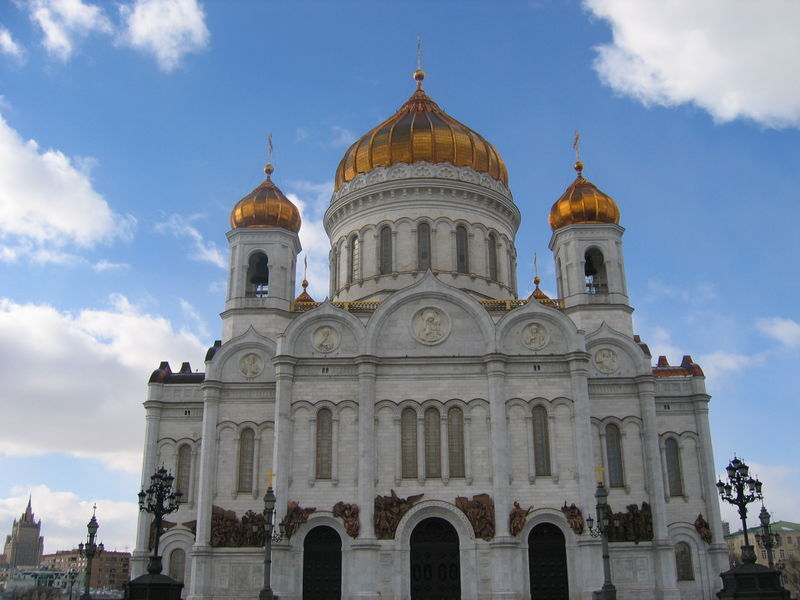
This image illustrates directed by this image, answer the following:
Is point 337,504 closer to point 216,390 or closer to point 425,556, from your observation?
point 425,556

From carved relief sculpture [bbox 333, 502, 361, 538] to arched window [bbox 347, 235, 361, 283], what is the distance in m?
10.9

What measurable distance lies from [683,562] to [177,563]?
18.1 meters

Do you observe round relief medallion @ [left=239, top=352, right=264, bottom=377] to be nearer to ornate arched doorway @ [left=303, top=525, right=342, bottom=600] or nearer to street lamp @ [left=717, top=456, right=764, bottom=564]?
ornate arched doorway @ [left=303, top=525, right=342, bottom=600]

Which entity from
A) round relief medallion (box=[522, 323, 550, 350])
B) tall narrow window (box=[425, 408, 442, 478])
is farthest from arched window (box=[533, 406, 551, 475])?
tall narrow window (box=[425, 408, 442, 478])

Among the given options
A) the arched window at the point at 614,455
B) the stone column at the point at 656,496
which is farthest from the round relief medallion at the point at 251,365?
the stone column at the point at 656,496

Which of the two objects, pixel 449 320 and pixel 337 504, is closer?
pixel 337 504

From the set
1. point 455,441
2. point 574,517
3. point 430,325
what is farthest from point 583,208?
point 574,517

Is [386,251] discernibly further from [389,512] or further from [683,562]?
[683,562]

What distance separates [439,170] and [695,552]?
1801 centimetres

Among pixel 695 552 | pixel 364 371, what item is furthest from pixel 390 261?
pixel 695 552

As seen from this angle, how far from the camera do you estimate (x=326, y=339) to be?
1168 inches

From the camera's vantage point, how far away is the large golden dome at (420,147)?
35.3 m

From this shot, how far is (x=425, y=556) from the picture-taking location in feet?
89.2

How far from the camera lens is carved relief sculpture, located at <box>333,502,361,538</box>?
2686 cm
